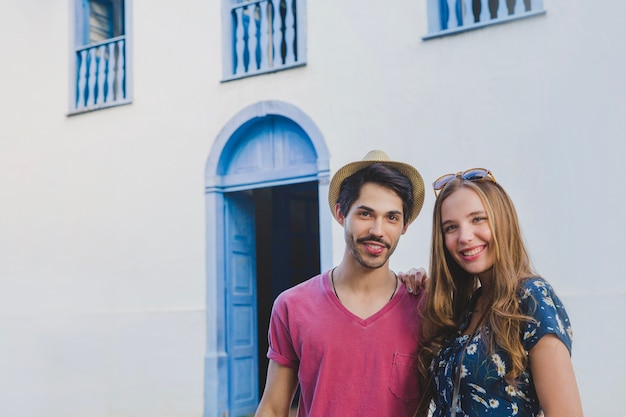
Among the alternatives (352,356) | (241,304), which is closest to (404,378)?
(352,356)

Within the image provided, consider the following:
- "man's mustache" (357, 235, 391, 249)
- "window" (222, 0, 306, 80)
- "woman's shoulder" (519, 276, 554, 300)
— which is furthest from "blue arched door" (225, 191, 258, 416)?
"woman's shoulder" (519, 276, 554, 300)

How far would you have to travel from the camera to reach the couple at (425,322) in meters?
2.30

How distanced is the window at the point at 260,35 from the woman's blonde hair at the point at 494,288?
17.9ft

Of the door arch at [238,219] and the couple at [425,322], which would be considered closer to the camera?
the couple at [425,322]

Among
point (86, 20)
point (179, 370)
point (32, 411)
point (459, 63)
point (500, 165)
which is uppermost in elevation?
point (86, 20)

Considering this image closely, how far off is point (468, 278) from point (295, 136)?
5.45m

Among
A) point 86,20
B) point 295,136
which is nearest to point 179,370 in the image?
point 295,136

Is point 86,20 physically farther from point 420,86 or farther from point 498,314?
point 498,314

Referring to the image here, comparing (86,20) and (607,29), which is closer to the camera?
(607,29)

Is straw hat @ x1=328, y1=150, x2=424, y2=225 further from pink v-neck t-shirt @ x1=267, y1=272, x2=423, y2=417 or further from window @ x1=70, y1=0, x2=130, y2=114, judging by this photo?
window @ x1=70, y1=0, x2=130, y2=114

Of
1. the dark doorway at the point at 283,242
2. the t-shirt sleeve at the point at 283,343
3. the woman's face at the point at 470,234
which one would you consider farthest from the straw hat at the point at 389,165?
the dark doorway at the point at 283,242

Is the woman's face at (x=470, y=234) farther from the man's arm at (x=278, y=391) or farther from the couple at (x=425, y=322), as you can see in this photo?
the man's arm at (x=278, y=391)

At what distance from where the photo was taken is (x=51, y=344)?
9430 mm

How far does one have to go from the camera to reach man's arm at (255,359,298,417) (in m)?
2.78
